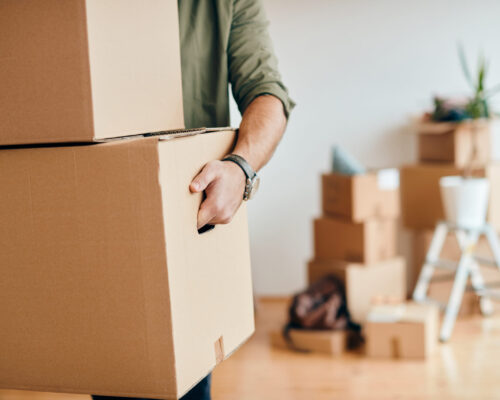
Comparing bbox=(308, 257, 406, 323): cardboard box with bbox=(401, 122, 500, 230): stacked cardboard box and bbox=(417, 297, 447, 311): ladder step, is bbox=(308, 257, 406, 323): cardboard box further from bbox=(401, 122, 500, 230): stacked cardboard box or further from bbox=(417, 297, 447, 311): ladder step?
bbox=(401, 122, 500, 230): stacked cardboard box

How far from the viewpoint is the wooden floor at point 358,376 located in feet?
9.39

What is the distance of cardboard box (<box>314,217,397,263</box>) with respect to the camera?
361 centimetres

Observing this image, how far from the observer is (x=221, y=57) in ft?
Result: 4.49

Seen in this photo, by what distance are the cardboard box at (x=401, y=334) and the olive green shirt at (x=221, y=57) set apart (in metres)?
2.14

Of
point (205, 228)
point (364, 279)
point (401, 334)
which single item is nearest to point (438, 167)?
point (364, 279)

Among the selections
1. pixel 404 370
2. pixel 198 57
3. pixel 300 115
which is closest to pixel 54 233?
pixel 198 57

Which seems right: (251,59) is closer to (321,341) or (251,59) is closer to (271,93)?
(271,93)

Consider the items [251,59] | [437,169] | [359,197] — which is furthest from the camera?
[437,169]

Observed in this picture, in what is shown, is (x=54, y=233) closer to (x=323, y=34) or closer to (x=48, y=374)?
(x=48, y=374)

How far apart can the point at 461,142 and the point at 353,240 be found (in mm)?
784

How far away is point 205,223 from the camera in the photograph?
1.02 m

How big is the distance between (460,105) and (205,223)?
116 inches

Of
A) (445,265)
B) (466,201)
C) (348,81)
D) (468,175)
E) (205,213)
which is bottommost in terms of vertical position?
(445,265)

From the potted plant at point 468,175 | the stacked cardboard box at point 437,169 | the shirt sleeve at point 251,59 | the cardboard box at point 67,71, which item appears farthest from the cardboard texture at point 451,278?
the cardboard box at point 67,71
